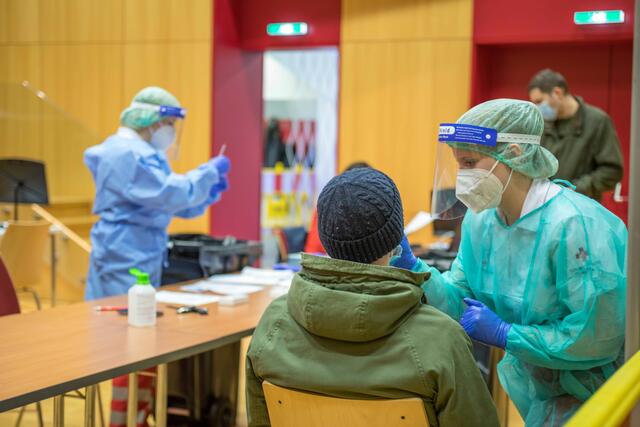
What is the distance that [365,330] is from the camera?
157 cm

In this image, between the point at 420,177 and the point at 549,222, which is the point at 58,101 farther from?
the point at 549,222

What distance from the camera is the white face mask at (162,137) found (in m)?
4.28

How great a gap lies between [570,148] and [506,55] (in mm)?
2713

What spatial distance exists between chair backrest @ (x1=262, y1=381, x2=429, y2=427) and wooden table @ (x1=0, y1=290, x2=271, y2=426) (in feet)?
2.38

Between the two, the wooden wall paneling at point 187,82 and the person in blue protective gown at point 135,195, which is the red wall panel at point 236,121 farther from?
the person in blue protective gown at point 135,195

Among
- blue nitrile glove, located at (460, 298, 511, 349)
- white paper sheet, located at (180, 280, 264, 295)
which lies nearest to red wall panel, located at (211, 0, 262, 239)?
white paper sheet, located at (180, 280, 264, 295)

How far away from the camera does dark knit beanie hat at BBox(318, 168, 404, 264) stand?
167cm

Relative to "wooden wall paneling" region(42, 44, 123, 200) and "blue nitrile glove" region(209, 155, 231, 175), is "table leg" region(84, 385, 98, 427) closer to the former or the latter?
"blue nitrile glove" region(209, 155, 231, 175)

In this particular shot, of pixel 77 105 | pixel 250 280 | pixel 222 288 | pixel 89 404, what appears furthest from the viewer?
pixel 77 105

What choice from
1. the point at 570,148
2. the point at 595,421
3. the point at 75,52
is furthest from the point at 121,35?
the point at 595,421

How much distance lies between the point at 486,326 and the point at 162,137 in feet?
8.67

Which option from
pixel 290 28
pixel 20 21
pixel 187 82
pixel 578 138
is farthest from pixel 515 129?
pixel 20 21

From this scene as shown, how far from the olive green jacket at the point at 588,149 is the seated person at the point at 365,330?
323 cm

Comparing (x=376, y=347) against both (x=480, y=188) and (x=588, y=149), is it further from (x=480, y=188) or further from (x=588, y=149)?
(x=588, y=149)
